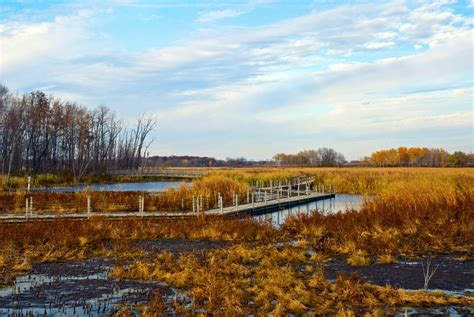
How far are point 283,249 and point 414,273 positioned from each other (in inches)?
157

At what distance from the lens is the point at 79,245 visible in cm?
1518

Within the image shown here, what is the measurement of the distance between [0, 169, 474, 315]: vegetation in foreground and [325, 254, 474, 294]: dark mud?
42 cm

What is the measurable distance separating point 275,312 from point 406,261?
6.14 meters

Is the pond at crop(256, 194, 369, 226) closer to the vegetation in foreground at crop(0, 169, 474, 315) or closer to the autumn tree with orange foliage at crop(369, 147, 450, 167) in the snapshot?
the vegetation in foreground at crop(0, 169, 474, 315)

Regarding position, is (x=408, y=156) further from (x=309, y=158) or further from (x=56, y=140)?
(x=56, y=140)

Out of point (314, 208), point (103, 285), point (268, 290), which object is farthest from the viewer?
point (314, 208)

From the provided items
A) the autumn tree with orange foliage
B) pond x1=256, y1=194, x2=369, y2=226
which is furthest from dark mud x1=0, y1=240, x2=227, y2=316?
the autumn tree with orange foliage

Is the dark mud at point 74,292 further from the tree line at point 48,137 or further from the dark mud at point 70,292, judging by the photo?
the tree line at point 48,137

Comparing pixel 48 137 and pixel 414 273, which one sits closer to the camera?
pixel 414 273

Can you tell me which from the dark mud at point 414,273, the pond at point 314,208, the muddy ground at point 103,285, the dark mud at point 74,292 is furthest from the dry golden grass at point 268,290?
the pond at point 314,208

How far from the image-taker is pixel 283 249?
14094mm

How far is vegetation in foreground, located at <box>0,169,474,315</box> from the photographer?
889 cm

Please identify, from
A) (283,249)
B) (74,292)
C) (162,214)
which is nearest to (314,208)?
(162,214)

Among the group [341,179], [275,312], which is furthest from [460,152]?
[275,312]
